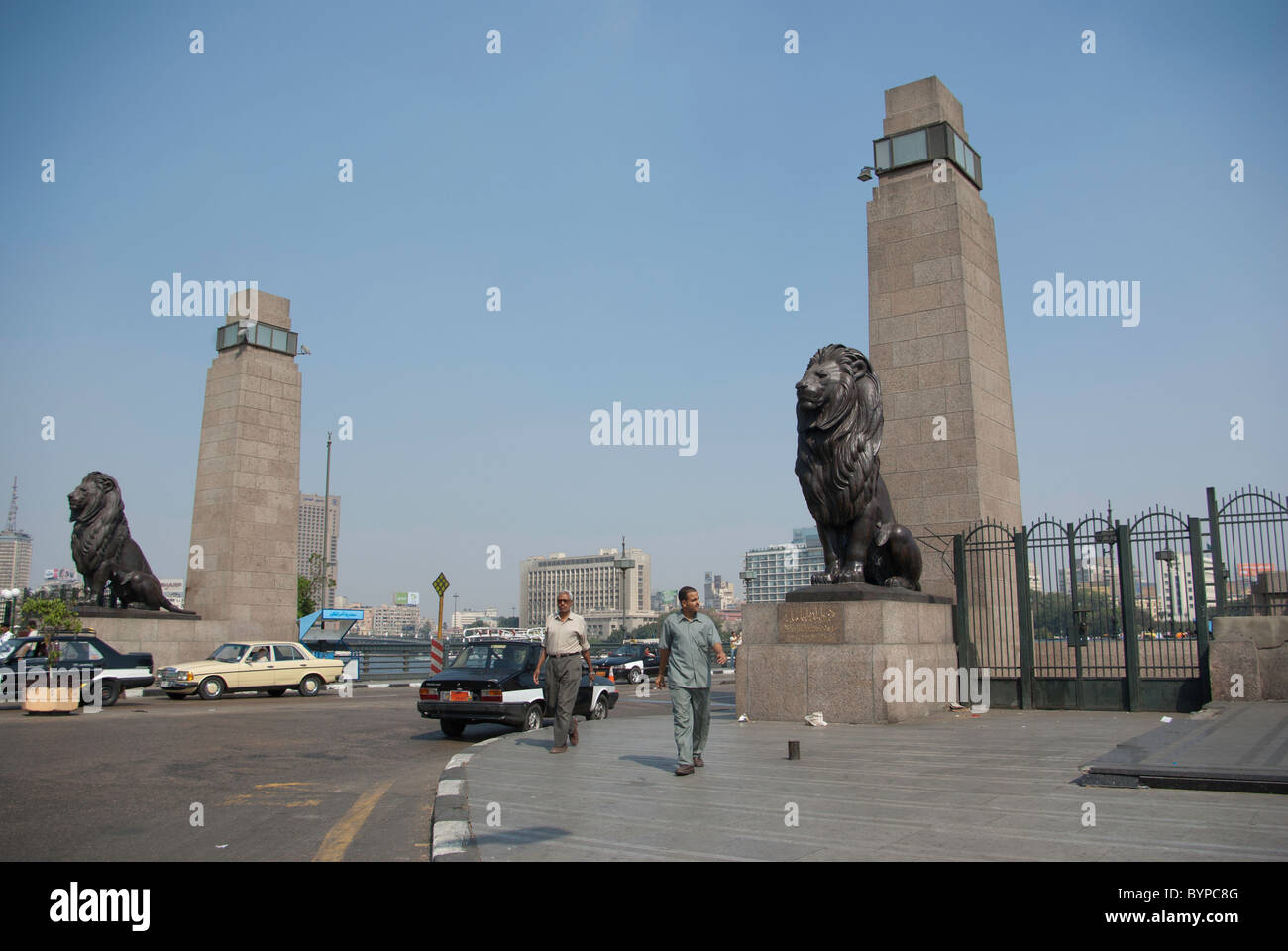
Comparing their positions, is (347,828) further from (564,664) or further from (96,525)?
(96,525)

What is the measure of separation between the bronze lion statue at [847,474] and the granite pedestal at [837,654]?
0.48 meters

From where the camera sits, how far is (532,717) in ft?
46.3

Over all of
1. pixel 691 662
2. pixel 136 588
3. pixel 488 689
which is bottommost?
pixel 488 689

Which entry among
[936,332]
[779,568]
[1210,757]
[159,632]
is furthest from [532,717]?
[779,568]

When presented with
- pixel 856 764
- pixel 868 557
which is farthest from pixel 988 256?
pixel 856 764

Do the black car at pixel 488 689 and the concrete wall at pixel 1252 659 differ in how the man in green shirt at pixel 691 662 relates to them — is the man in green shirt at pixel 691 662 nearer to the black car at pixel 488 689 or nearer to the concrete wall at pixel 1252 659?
the black car at pixel 488 689

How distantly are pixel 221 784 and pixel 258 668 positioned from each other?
1375 centimetres

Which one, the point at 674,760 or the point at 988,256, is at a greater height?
the point at 988,256

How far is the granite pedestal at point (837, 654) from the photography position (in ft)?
42.3

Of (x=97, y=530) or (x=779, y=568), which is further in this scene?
(x=779, y=568)

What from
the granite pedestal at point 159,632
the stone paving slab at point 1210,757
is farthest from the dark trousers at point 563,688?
the granite pedestal at point 159,632
